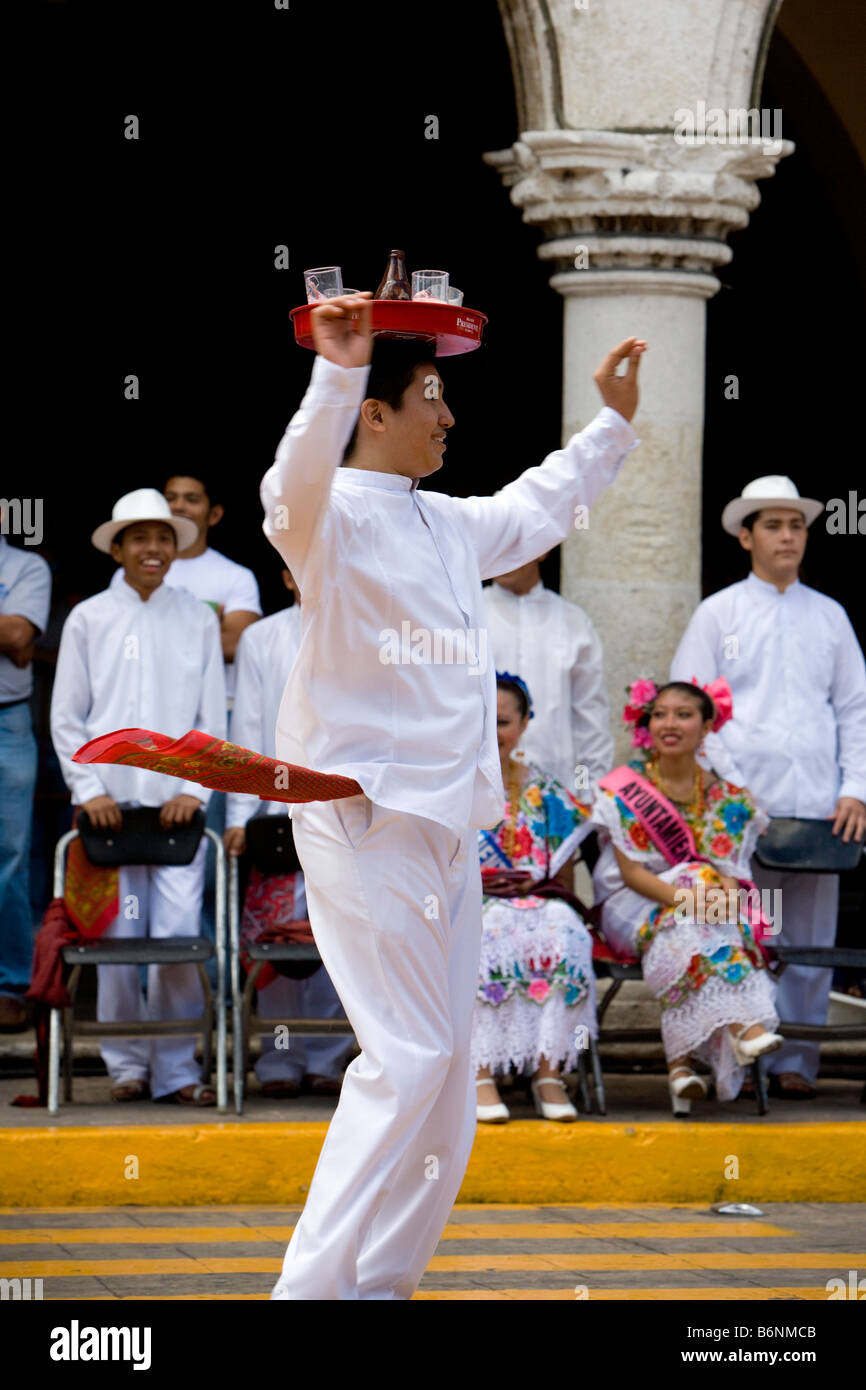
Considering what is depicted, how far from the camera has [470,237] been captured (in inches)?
558

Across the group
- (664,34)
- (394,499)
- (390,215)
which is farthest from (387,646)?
(390,215)

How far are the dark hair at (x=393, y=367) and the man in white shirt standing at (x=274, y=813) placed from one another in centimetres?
353

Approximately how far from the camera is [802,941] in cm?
871

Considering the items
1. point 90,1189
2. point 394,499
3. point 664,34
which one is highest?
point 664,34

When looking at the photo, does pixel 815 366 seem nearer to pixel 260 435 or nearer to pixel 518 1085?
pixel 260 435

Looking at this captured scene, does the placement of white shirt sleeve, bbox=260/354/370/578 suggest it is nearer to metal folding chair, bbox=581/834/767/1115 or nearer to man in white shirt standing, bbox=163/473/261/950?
metal folding chair, bbox=581/834/767/1115

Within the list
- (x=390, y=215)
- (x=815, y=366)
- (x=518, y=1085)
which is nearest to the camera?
(x=518, y=1085)

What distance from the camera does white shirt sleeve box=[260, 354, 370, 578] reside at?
434 cm

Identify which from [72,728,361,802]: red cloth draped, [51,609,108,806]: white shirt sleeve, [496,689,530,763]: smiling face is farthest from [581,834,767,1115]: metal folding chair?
[72,728,361,802]: red cloth draped

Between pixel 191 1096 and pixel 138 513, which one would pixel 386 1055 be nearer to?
pixel 191 1096

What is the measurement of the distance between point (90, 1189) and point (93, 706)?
2022 millimetres

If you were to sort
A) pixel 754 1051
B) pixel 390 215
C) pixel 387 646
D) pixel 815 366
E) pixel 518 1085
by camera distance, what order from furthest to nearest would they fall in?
1. pixel 815 366
2. pixel 390 215
3. pixel 518 1085
4. pixel 754 1051
5. pixel 387 646

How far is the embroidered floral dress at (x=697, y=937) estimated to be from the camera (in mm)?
7750

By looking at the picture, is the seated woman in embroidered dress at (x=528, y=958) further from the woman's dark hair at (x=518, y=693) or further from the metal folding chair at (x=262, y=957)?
the metal folding chair at (x=262, y=957)
